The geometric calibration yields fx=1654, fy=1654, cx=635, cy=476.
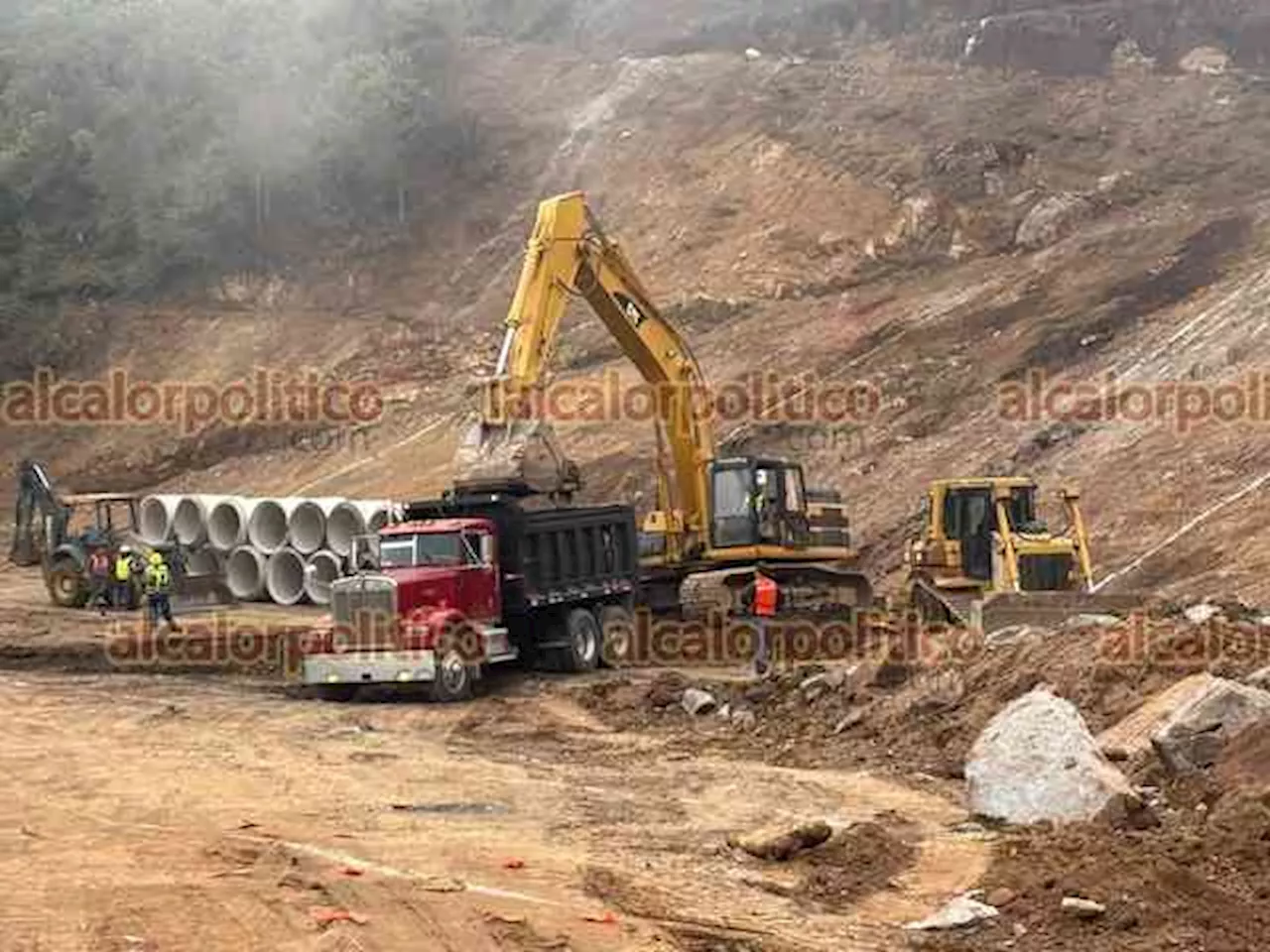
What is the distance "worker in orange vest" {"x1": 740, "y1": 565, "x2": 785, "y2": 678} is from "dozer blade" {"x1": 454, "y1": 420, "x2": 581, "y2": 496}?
285 centimetres

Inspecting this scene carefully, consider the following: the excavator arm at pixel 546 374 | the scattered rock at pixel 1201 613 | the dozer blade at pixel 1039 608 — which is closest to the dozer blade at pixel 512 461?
the excavator arm at pixel 546 374

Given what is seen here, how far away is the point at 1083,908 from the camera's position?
8180 mm

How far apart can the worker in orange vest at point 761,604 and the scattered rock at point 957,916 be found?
9.06 metres

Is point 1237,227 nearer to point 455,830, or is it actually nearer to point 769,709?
point 769,709

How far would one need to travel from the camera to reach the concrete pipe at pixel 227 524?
2767 cm

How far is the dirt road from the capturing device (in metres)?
7.96

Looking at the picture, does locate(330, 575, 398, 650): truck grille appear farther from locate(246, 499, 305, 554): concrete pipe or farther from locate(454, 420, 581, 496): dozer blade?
locate(246, 499, 305, 554): concrete pipe

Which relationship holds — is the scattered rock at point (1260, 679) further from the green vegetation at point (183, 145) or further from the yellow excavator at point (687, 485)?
the green vegetation at point (183, 145)

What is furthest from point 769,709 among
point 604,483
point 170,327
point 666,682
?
point 170,327

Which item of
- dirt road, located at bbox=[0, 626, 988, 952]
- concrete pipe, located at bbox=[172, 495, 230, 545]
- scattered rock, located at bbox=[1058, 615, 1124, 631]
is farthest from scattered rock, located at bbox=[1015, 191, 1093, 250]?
dirt road, located at bbox=[0, 626, 988, 952]

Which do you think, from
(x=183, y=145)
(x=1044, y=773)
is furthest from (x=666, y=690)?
(x=183, y=145)

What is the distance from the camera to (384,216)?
4988cm

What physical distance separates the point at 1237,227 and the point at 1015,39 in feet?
50.5

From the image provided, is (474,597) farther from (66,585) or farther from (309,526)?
(66,585)
